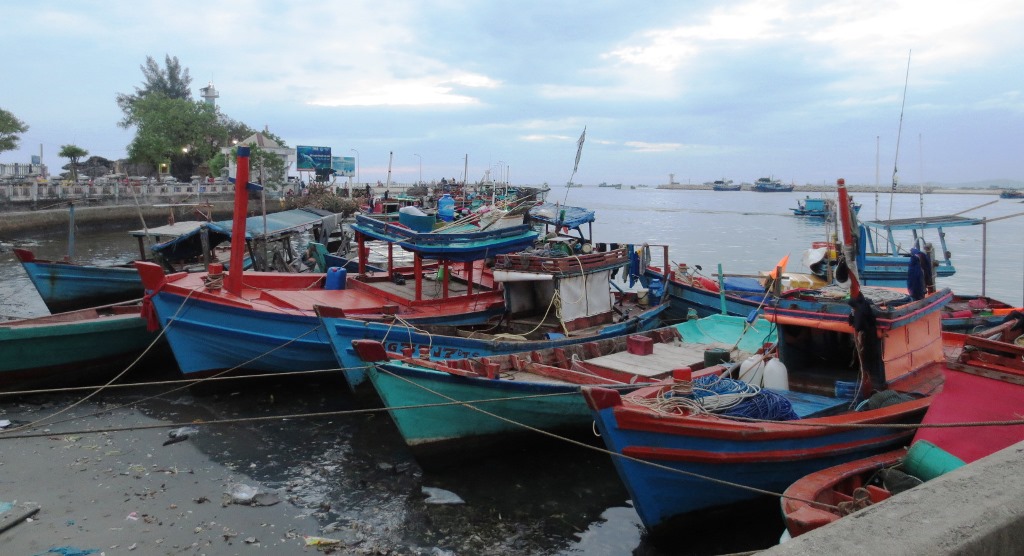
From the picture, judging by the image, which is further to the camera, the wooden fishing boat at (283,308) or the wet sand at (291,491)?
the wooden fishing boat at (283,308)

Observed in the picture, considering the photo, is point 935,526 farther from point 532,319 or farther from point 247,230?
point 247,230

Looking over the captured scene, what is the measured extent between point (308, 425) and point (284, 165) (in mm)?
58223

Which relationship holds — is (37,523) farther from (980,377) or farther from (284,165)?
(284,165)

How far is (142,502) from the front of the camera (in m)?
7.64

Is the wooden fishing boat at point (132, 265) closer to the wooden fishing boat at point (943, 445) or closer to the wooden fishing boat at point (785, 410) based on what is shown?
the wooden fishing boat at point (785, 410)

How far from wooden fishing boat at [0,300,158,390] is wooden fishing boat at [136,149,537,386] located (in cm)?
132

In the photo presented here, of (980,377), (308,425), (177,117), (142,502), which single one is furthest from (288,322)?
(177,117)

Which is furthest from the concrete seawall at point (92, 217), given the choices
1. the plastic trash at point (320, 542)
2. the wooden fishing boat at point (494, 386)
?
the plastic trash at point (320, 542)

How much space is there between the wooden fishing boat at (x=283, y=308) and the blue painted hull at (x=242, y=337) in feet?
0.05

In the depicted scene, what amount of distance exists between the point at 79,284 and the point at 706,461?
16334 mm

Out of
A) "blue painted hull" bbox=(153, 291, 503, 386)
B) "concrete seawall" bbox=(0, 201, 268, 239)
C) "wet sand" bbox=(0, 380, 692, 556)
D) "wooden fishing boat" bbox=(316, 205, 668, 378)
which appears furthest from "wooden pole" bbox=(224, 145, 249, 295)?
"concrete seawall" bbox=(0, 201, 268, 239)

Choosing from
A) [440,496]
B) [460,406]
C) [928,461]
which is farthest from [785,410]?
[440,496]

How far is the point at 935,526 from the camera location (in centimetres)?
277

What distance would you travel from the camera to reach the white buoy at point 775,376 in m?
7.81
